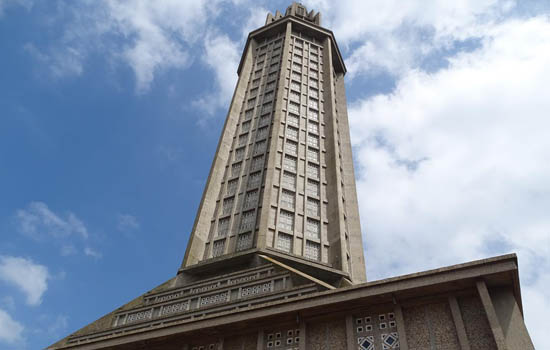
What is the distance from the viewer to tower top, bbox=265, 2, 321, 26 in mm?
53072

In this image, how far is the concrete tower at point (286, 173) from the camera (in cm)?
2873

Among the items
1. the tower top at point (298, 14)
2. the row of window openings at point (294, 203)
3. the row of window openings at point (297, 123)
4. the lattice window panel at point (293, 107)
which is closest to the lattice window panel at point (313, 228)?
the row of window openings at point (294, 203)

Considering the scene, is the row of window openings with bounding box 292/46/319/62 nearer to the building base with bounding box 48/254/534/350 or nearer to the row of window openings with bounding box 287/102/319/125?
the row of window openings with bounding box 287/102/319/125

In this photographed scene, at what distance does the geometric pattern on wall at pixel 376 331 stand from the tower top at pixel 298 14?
44873mm

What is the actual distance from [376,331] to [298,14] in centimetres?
4827

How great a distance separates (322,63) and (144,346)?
37.0 meters

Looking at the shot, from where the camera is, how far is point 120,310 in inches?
954

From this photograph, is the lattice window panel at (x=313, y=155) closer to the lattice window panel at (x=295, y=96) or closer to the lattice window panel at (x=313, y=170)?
the lattice window panel at (x=313, y=170)

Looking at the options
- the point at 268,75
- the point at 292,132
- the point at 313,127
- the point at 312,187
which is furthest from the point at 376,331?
the point at 268,75

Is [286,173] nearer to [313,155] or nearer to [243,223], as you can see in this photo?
[313,155]

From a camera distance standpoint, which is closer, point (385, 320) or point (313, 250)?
point (385, 320)

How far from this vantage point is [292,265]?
87.2 ft

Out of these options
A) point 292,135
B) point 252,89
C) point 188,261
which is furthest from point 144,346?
point 252,89

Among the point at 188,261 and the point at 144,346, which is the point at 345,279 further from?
the point at 144,346
